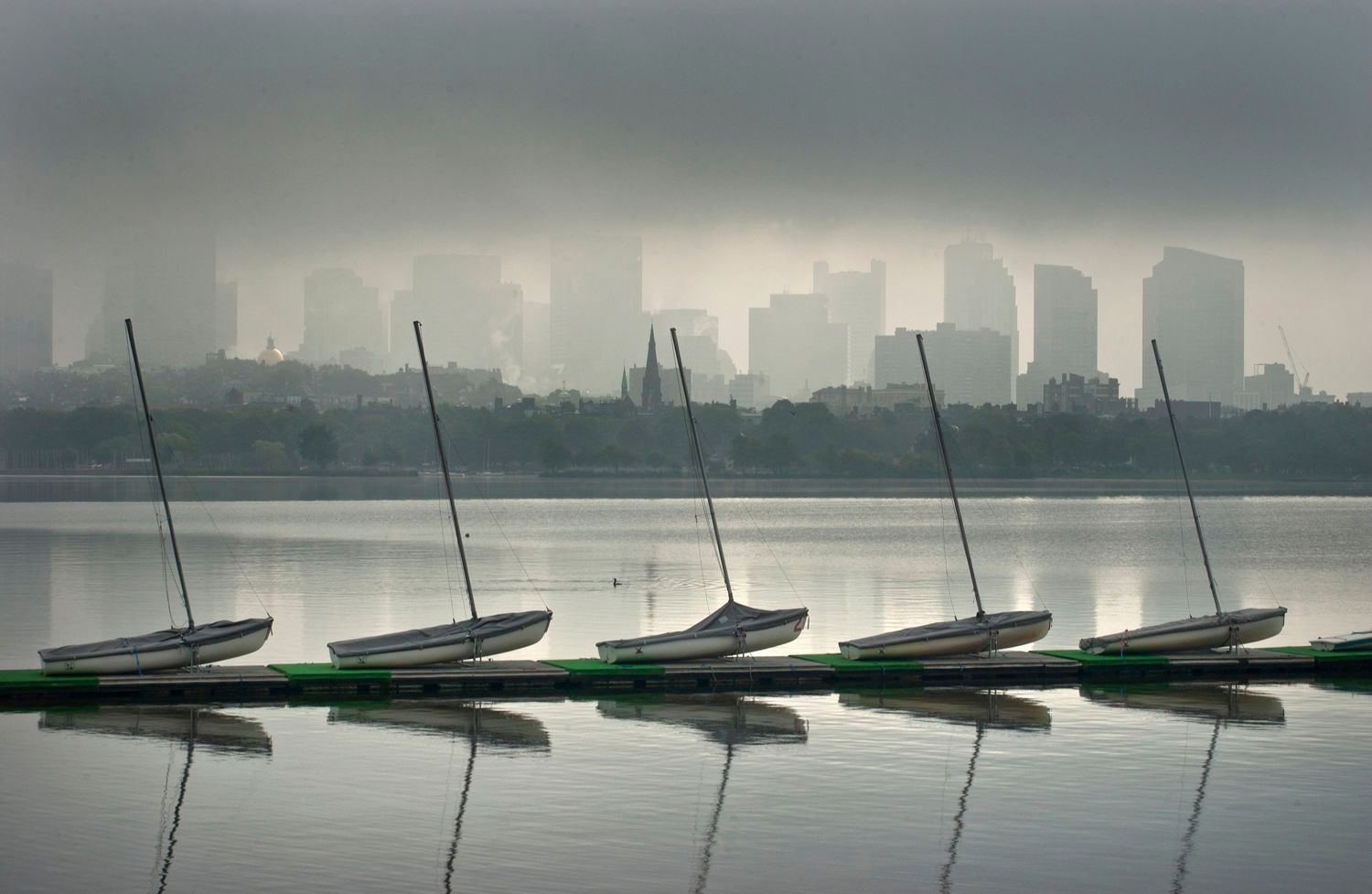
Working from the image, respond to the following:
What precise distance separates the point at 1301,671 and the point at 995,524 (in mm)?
107213

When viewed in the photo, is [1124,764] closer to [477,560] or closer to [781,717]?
[781,717]

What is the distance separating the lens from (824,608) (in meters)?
64.7

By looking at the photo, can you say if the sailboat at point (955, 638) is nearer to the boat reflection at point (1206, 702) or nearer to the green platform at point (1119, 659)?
the green platform at point (1119, 659)

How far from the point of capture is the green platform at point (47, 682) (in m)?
36.5

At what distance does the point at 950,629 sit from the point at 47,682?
22.1m

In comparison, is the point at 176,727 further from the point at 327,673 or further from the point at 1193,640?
the point at 1193,640

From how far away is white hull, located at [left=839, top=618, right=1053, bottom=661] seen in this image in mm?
41281

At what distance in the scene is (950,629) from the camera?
138 feet

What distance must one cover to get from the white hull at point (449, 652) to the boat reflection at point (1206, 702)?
46.2ft

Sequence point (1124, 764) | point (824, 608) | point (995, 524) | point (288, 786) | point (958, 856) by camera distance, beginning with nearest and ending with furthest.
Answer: point (958, 856), point (288, 786), point (1124, 764), point (824, 608), point (995, 524)

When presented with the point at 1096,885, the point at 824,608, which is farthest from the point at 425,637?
the point at 824,608

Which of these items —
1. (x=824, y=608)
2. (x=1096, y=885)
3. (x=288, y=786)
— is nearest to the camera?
(x=1096, y=885)

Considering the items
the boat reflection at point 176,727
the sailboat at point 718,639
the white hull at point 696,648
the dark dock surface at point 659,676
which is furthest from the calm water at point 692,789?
the sailboat at point 718,639

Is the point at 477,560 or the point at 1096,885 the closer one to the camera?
the point at 1096,885
